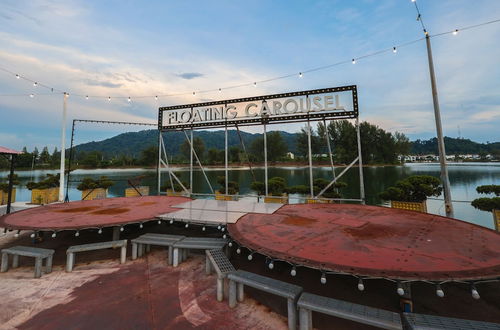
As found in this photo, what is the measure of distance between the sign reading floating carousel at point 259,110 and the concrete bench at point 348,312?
9029 mm

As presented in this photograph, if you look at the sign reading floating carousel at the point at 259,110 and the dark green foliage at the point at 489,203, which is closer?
the dark green foliage at the point at 489,203

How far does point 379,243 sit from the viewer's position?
15.0 ft

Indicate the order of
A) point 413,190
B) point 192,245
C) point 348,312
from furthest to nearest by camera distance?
1. point 413,190
2. point 192,245
3. point 348,312

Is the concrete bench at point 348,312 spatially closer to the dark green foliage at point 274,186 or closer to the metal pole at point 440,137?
the metal pole at point 440,137

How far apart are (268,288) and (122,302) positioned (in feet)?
9.67

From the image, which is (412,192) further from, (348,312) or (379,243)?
(348,312)

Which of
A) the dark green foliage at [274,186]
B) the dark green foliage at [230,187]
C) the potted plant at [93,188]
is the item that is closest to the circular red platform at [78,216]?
the potted plant at [93,188]

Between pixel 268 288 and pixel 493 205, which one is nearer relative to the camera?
pixel 268 288

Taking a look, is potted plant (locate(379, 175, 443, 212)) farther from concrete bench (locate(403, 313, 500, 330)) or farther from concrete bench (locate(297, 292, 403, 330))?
concrete bench (locate(297, 292, 403, 330))

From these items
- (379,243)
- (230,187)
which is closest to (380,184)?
(230,187)

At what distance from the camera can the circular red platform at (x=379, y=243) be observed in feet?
11.0

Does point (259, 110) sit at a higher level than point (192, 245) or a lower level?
higher

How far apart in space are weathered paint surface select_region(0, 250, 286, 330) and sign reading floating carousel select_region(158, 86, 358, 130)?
850 centimetres

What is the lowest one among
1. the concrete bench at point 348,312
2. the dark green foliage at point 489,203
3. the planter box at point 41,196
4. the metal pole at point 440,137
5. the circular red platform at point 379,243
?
the concrete bench at point 348,312
